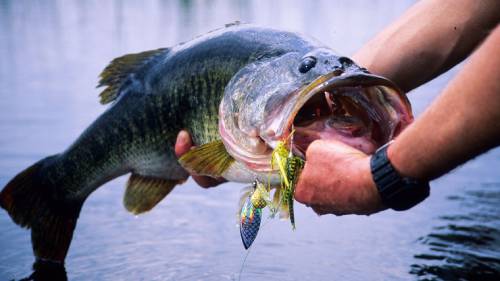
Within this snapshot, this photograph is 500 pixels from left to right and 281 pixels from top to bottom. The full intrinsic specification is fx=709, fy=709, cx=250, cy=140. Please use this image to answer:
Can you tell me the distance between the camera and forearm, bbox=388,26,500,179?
1863mm

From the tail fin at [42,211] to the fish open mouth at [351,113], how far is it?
164cm

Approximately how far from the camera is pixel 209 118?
9.30 feet

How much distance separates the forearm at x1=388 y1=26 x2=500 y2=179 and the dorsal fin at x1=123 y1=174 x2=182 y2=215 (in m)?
1.54

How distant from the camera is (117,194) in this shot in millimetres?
4777

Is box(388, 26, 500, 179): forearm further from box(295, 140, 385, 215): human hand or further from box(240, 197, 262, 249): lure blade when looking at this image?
box(240, 197, 262, 249): lure blade

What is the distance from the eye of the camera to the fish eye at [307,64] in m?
2.30

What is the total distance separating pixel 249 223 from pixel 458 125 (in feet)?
2.51

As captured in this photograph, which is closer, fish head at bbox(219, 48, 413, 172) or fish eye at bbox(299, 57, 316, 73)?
fish head at bbox(219, 48, 413, 172)

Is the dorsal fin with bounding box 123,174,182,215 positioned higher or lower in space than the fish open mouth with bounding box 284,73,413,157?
lower

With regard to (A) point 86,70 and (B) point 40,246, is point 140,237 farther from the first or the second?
(A) point 86,70

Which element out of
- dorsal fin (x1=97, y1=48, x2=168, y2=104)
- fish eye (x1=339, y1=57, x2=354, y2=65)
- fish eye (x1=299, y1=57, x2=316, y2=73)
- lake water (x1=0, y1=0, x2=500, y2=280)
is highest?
fish eye (x1=339, y1=57, x2=354, y2=65)

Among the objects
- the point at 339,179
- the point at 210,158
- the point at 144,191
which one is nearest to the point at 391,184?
the point at 339,179

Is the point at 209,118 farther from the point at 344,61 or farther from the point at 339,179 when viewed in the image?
the point at 339,179

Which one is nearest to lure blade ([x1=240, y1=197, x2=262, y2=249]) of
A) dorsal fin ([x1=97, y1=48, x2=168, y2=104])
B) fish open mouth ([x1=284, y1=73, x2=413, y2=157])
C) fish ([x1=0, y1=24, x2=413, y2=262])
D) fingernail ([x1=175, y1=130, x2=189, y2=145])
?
fish ([x1=0, y1=24, x2=413, y2=262])
